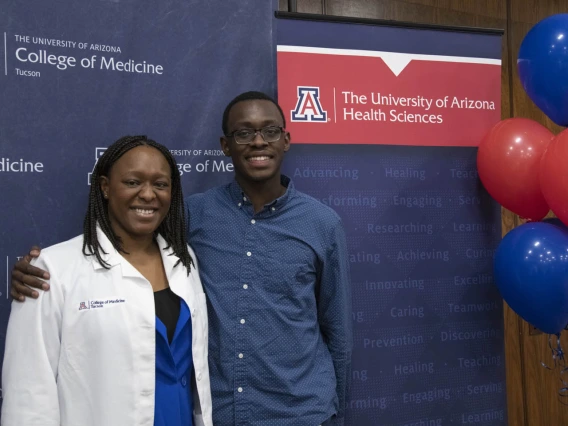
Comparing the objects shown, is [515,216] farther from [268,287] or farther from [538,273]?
[268,287]

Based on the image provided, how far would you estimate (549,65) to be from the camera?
2.05 meters

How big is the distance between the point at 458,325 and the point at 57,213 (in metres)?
1.65

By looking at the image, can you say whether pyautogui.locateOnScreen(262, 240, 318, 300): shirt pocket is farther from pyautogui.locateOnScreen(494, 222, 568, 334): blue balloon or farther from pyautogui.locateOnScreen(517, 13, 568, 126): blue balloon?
pyautogui.locateOnScreen(517, 13, 568, 126): blue balloon

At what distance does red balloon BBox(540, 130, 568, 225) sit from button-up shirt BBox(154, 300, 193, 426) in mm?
1318

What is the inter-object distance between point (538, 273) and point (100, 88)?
1683mm

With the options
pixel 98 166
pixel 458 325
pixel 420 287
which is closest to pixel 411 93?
pixel 420 287

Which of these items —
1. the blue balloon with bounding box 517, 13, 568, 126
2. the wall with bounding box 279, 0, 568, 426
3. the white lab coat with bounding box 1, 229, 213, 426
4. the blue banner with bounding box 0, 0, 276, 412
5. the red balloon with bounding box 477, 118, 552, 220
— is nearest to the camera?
the white lab coat with bounding box 1, 229, 213, 426

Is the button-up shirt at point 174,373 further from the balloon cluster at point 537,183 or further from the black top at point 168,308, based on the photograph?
the balloon cluster at point 537,183

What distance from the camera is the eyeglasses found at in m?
1.79

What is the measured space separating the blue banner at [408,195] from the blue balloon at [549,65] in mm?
349

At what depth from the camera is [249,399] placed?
1724 millimetres

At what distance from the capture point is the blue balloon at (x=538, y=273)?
207 cm

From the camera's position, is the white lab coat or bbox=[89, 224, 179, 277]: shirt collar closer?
the white lab coat

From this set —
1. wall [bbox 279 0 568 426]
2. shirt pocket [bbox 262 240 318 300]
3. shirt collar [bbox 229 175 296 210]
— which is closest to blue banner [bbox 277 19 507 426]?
shirt collar [bbox 229 175 296 210]
